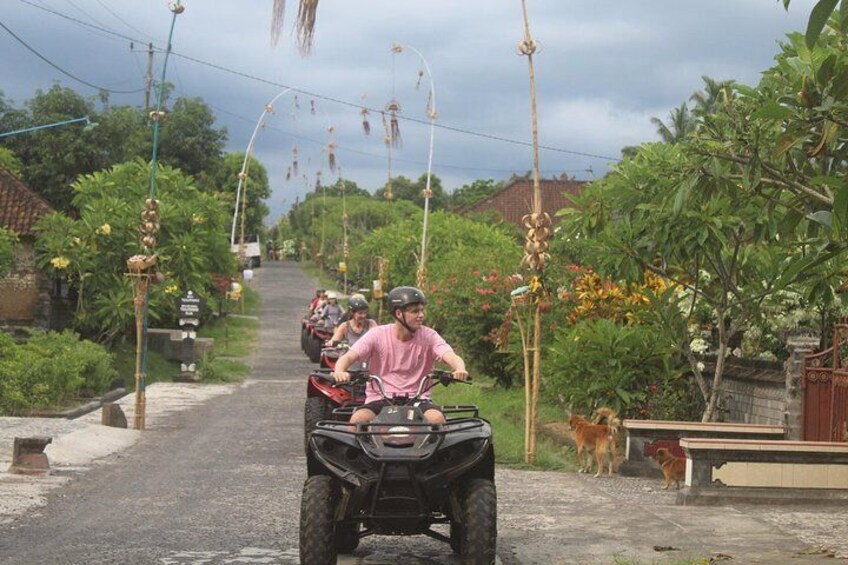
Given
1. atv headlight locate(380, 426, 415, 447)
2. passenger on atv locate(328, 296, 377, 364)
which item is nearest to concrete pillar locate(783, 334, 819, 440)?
passenger on atv locate(328, 296, 377, 364)

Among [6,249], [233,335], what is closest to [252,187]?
[233,335]

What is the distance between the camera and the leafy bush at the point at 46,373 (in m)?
22.9

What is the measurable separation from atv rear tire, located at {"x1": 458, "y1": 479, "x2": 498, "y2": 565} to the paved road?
1.22 metres

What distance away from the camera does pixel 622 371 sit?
18234 millimetres

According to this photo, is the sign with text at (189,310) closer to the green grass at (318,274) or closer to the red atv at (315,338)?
the red atv at (315,338)

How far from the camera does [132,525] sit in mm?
11125

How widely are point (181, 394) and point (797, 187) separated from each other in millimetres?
22417

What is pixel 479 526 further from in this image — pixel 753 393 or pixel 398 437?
pixel 753 393

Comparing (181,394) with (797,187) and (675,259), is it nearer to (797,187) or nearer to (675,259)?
(675,259)

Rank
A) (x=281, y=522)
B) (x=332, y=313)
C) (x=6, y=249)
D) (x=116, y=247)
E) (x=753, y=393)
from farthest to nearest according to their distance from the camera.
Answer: (x=116, y=247)
(x=6, y=249)
(x=332, y=313)
(x=753, y=393)
(x=281, y=522)

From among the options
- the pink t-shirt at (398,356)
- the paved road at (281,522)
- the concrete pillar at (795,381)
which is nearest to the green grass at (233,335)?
the paved road at (281,522)

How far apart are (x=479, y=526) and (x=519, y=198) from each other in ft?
228

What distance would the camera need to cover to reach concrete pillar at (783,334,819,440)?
15.6 metres

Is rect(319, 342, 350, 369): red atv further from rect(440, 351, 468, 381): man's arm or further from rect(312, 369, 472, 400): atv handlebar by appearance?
rect(440, 351, 468, 381): man's arm
